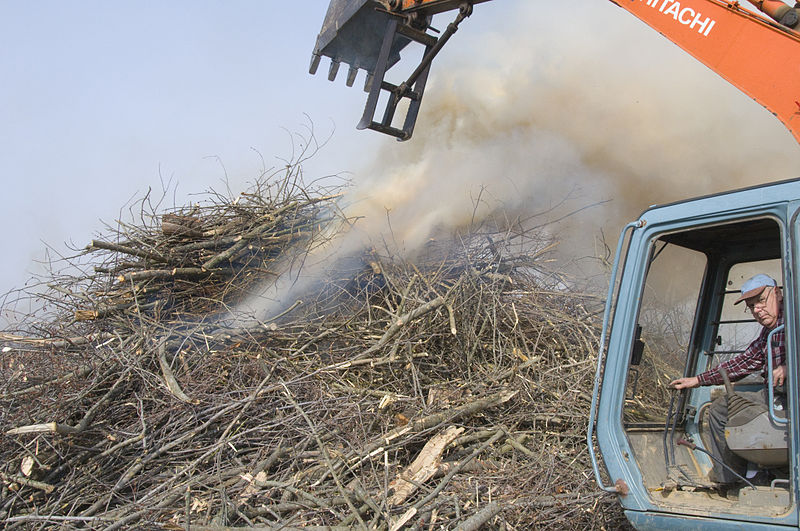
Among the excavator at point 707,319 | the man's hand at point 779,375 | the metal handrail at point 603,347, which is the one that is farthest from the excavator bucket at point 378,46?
the man's hand at point 779,375

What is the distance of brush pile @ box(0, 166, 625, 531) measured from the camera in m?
4.00

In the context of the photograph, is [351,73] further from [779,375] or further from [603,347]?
[779,375]

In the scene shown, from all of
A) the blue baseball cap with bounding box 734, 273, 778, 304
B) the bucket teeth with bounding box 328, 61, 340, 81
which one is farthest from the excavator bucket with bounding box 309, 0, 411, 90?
the blue baseball cap with bounding box 734, 273, 778, 304

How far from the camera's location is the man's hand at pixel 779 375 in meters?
2.58

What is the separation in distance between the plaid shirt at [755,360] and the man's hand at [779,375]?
3 cm

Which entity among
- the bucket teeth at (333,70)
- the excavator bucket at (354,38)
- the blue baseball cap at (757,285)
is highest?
the excavator bucket at (354,38)

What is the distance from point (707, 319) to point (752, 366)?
0.71 metres

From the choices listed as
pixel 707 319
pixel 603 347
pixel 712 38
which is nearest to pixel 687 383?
pixel 603 347

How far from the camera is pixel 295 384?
498 centimetres

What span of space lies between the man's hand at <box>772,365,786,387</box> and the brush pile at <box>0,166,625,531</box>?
4.81 ft

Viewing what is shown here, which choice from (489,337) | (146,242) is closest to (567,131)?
(489,337)

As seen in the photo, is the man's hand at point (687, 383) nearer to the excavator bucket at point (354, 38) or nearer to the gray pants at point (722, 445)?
the gray pants at point (722, 445)

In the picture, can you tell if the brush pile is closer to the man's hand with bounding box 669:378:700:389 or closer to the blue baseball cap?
the man's hand with bounding box 669:378:700:389

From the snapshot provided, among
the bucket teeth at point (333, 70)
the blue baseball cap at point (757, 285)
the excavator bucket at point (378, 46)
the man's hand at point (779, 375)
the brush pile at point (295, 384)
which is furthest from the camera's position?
the bucket teeth at point (333, 70)
